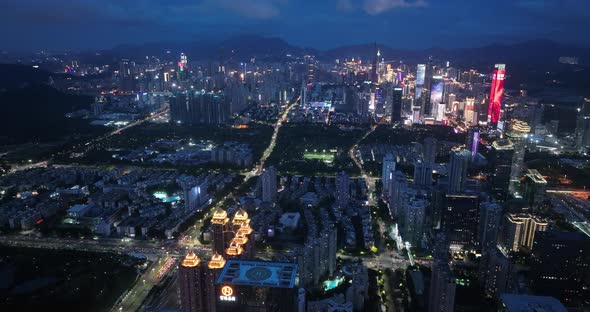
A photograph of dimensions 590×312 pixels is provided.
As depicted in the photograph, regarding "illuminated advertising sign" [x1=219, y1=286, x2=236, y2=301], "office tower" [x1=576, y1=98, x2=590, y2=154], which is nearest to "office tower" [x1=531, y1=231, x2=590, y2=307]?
"illuminated advertising sign" [x1=219, y1=286, x2=236, y2=301]

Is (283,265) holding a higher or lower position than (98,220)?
higher

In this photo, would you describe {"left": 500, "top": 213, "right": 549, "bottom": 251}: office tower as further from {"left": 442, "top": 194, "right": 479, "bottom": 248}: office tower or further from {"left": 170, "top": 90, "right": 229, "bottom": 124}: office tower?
{"left": 170, "top": 90, "right": 229, "bottom": 124}: office tower

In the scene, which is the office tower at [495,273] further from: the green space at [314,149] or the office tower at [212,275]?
the green space at [314,149]

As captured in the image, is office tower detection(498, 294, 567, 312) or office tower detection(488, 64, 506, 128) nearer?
office tower detection(498, 294, 567, 312)

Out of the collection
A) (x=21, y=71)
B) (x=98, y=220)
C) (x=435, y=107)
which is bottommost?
(x=98, y=220)

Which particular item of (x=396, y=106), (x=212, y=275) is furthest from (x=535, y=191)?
(x=396, y=106)

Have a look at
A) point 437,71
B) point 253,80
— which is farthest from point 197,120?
point 437,71

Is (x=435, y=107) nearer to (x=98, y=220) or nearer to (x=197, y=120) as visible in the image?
(x=197, y=120)

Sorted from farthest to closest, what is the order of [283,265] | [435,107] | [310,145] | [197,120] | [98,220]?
1. [435,107]
2. [197,120]
3. [310,145]
4. [98,220]
5. [283,265]
